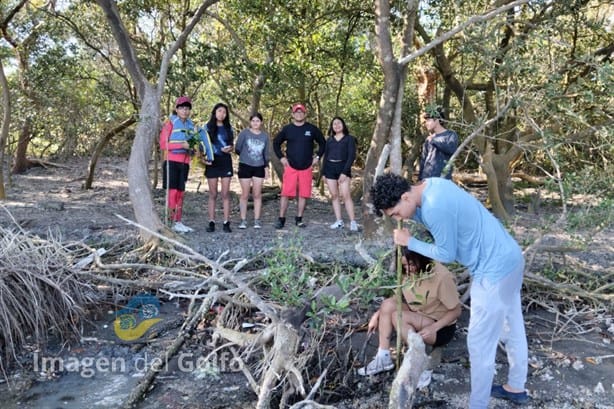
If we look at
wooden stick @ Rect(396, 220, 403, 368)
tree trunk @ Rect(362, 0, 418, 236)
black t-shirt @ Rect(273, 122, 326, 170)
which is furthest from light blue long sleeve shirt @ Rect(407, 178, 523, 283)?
black t-shirt @ Rect(273, 122, 326, 170)

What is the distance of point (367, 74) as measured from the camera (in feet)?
30.2

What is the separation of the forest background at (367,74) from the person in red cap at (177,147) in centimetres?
24

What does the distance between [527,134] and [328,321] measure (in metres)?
5.23

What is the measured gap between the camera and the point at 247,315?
495cm

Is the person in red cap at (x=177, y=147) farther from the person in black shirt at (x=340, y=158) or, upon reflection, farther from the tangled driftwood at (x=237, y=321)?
the person in black shirt at (x=340, y=158)

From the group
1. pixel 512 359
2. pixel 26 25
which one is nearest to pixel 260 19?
pixel 26 25

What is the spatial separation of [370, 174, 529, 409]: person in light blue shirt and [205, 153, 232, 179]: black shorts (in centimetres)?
395

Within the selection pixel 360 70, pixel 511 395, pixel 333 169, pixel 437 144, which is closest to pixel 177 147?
pixel 333 169

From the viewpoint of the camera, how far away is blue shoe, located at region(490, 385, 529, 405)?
146 inches

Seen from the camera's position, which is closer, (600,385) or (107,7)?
(600,385)

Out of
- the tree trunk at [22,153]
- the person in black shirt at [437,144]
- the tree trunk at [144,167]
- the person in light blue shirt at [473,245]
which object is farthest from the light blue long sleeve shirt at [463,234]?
the tree trunk at [22,153]

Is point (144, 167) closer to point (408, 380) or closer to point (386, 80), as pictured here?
point (386, 80)

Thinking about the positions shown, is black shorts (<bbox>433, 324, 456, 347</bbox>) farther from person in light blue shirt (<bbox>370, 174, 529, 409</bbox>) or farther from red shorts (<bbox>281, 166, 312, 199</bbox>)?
red shorts (<bbox>281, 166, 312, 199</bbox>)

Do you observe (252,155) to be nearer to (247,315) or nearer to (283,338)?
(247,315)
